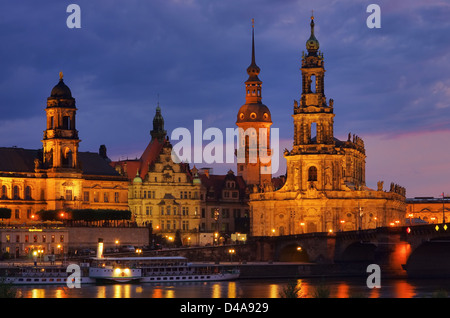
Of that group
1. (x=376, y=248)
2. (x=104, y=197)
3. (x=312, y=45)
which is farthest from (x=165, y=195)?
(x=376, y=248)

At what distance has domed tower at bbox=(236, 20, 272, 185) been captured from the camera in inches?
7500

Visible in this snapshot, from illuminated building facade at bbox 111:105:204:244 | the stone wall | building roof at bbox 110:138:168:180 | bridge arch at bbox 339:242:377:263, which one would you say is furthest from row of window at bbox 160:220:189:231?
bridge arch at bbox 339:242:377:263

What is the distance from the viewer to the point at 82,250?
455 feet

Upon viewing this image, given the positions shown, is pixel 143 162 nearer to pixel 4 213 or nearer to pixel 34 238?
pixel 4 213

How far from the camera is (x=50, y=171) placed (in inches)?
5817

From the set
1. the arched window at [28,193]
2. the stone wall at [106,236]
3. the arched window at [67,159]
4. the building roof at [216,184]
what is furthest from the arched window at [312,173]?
the arched window at [28,193]

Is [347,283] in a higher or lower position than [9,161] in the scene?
lower

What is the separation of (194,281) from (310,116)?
152 ft

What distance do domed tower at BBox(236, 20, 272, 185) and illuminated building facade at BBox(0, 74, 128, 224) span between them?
46.4m

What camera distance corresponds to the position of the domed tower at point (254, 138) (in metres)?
190

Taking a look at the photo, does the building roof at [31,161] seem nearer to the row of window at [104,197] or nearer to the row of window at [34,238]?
the row of window at [104,197]

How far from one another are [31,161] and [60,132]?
247 inches
